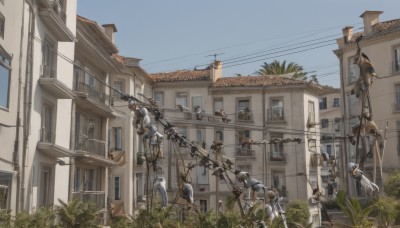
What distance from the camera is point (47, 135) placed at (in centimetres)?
2223

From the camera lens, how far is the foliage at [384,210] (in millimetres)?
12273

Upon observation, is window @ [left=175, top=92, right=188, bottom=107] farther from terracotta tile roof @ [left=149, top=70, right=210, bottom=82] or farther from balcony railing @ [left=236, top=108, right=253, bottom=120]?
balcony railing @ [left=236, top=108, right=253, bottom=120]

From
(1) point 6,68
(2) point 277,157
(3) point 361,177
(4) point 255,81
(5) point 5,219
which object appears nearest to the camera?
(3) point 361,177

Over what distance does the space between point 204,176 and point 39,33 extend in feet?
90.0

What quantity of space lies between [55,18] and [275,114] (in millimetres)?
28841

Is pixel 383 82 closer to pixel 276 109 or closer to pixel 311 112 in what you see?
pixel 311 112

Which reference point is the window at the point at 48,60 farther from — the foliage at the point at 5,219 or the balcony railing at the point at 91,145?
the foliage at the point at 5,219

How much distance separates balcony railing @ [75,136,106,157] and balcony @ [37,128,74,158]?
3466 mm

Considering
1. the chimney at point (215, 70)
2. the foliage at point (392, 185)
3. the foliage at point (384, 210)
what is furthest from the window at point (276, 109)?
the foliage at point (384, 210)

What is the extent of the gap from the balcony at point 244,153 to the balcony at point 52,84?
25348 mm

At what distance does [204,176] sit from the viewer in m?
46.2

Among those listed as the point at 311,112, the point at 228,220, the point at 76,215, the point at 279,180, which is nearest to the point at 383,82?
the point at 311,112

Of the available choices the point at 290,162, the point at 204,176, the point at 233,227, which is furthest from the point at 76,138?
the point at 290,162

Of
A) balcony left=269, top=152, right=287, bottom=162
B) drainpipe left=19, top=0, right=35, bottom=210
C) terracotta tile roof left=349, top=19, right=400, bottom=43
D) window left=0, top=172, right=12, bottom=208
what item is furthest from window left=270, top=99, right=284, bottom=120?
window left=0, top=172, right=12, bottom=208
